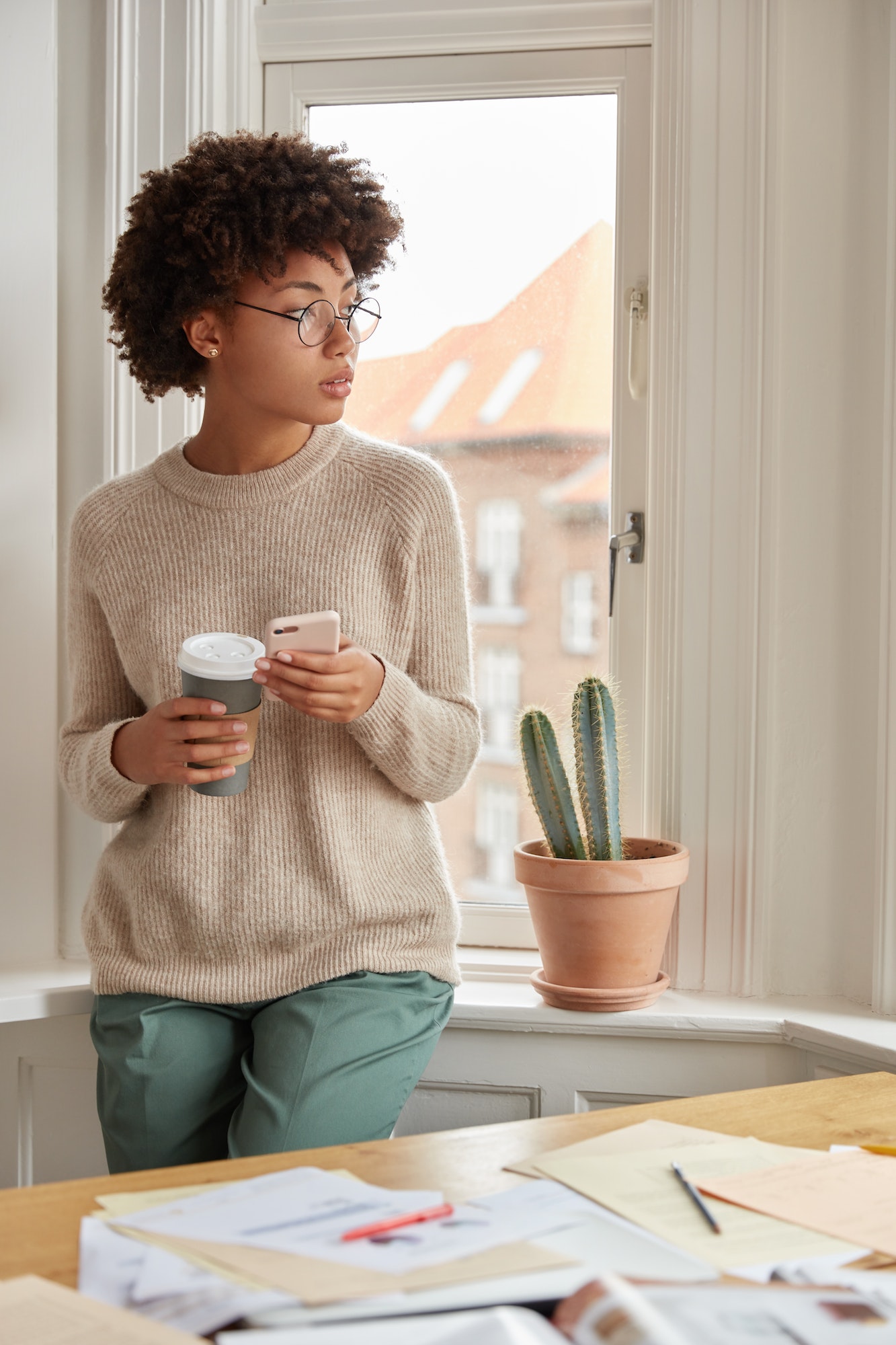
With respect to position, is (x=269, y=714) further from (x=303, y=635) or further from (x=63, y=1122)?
(x=63, y=1122)

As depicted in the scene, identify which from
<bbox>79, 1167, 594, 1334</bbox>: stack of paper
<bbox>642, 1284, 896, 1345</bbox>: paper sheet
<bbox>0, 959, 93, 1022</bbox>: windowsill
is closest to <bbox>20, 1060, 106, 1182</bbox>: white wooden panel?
<bbox>0, 959, 93, 1022</bbox>: windowsill

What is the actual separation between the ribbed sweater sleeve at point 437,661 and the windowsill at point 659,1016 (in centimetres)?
43

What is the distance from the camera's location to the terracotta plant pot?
1646 mm

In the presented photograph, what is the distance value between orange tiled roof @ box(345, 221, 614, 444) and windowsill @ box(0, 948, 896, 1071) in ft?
3.15

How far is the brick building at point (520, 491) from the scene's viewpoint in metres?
1.99

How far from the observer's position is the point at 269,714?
1441 mm

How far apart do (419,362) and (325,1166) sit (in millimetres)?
1501

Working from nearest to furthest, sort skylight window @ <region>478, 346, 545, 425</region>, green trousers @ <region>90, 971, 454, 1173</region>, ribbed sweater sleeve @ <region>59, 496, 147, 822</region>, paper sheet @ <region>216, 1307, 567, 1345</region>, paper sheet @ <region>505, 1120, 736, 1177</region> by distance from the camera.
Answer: paper sheet @ <region>216, 1307, 567, 1345</region> < paper sheet @ <region>505, 1120, 736, 1177</region> < green trousers @ <region>90, 971, 454, 1173</region> < ribbed sweater sleeve @ <region>59, 496, 147, 822</region> < skylight window @ <region>478, 346, 545, 425</region>

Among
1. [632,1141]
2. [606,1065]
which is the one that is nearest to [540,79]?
[606,1065]

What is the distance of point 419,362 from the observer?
80.0 inches

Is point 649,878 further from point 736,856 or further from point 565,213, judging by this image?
point 565,213

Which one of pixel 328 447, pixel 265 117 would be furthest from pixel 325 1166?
pixel 265 117

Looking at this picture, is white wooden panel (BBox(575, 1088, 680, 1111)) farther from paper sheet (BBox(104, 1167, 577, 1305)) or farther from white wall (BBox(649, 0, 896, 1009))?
paper sheet (BBox(104, 1167, 577, 1305))

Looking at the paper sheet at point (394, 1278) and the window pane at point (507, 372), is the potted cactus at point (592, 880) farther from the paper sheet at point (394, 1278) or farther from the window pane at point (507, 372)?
the paper sheet at point (394, 1278)
